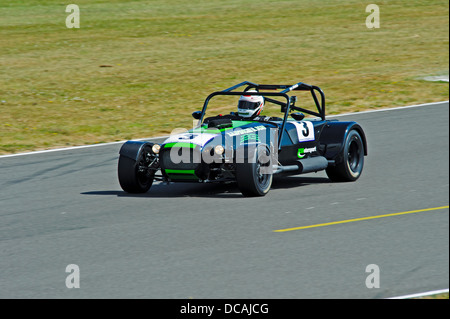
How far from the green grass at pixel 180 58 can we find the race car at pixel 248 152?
5010mm

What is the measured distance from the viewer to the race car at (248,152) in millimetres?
10758

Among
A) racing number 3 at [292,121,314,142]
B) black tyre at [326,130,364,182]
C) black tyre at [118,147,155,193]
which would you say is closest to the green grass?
black tyre at [118,147,155,193]

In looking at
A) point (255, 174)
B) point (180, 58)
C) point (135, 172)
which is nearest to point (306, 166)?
point (255, 174)

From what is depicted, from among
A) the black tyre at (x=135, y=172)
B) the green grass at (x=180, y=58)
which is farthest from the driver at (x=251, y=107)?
the green grass at (x=180, y=58)

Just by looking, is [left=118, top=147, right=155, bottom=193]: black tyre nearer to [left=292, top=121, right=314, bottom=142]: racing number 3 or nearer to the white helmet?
the white helmet

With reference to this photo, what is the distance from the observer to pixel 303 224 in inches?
378

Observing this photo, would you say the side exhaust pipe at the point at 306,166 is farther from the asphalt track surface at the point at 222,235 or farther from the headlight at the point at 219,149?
the headlight at the point at 219,149

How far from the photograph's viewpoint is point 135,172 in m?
11.3

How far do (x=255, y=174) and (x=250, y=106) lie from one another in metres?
1.46

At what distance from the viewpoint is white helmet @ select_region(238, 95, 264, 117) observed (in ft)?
38.6

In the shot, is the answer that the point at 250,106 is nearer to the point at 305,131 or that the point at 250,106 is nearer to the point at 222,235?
the point at 305,131

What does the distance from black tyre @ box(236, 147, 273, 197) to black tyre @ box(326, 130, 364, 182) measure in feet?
4.60

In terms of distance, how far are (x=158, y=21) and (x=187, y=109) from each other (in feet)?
51.2
